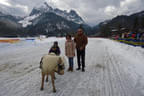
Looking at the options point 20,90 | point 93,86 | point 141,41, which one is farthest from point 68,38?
point 141,41

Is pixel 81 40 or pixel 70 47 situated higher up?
pixel 81 40

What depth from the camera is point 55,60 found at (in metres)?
3.01

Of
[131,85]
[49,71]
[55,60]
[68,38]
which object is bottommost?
[131,85]

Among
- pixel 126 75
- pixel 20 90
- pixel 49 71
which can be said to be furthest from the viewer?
pixel 126 75

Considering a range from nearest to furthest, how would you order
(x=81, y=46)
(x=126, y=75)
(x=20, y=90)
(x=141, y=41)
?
1. (x=20, y=90)
2. (x=126, y=75)
3. (x=81, y=46)
4. (x=141, y=41)

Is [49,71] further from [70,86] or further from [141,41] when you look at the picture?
[141,41]

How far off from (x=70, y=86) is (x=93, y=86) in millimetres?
772

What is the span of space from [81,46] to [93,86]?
73.2 inches

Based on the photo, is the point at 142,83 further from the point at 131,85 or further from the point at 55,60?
the point at 55,60

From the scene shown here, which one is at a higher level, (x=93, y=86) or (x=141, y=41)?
(x=141, y=41)

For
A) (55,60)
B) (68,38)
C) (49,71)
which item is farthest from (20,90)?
(68,38)

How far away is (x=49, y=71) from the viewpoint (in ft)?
9.82

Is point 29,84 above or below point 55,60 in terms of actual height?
below

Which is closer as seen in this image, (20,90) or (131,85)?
(20,90)
